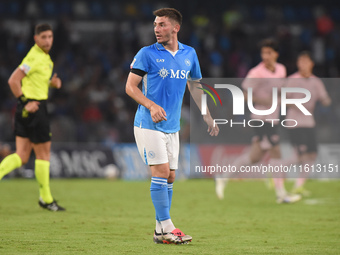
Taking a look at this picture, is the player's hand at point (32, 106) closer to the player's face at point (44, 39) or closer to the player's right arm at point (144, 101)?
the player's face at point (44, 39)

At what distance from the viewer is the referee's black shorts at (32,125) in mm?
8867

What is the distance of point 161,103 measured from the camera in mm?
6414

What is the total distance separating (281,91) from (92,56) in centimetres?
1037

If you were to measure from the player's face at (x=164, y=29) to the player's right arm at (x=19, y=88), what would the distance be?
2.98 meters

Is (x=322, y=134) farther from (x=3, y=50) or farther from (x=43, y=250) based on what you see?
(x=43, y=250)

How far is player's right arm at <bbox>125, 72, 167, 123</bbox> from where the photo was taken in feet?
19.7

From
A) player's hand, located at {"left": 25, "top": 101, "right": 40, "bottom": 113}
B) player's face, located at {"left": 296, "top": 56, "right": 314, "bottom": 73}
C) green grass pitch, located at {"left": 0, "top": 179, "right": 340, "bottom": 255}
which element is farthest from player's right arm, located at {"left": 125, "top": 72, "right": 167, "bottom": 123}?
player's face, located at {"left": 296, "top": 56, "right": 314, "bottom": 73}

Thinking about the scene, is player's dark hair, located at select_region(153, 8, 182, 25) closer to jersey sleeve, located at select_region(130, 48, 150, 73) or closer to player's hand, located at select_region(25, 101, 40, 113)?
jersey sleeve, located at select_region(130, 48, 150, 73)

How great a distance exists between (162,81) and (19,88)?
3.02 metres

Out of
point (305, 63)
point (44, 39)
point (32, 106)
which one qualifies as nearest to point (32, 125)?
point (32, 106)

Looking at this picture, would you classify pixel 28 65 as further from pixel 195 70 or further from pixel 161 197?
pixel 161 197

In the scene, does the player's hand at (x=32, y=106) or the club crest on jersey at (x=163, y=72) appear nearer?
the club crest on jersey at (x=163, y=72)

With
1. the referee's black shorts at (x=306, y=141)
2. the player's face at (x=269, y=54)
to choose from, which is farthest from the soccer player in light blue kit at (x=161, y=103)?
the referee's black shorts at (x=306, y=141)

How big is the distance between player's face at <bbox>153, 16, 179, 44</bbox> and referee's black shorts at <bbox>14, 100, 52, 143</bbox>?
122 inches
